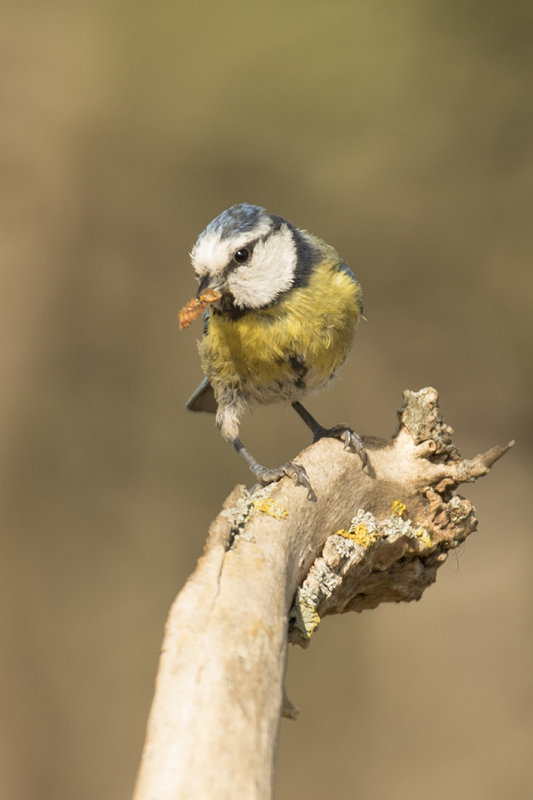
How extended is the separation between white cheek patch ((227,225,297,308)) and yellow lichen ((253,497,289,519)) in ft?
1.47

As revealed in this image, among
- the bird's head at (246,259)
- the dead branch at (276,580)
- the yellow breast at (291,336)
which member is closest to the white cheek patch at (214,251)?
the bird's head at (246,259)

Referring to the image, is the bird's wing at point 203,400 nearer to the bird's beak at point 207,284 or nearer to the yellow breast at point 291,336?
the yellow breast at point 291,336

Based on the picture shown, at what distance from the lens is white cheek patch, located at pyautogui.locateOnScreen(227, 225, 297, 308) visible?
1302 mm

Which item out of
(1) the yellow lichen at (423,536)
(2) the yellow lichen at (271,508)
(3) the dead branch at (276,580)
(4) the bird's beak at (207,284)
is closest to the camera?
(3) the dead branch at (276,580)

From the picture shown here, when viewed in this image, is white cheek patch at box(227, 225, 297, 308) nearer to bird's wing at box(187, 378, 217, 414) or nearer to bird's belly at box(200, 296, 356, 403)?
bird's belly at box(200, 296, 356, 403)

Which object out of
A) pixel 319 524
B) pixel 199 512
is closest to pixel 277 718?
pixel 319 524

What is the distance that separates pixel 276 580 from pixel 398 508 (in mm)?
363

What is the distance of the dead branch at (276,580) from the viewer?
650 mm

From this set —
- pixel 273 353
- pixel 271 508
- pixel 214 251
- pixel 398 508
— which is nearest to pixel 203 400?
pixel 273 353

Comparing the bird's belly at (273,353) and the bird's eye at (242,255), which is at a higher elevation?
the bird's eye at (242,255)

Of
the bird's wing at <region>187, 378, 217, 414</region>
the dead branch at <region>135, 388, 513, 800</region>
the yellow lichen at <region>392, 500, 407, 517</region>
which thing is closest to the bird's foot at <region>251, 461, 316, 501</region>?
the dead branch at <region>135, 388, 513, 800</region>

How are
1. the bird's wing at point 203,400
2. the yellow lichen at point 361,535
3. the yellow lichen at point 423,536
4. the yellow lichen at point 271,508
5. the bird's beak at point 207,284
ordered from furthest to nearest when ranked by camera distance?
the bird's wing at point 203,400 < the bird's beak at point 207,284 < the yellow lichen at point 423,536 < the yellow lichen at point 361,535 < the yellow lichen at point 271,508

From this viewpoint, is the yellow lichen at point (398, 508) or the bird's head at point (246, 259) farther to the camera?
the bird's head at point (246, 259)

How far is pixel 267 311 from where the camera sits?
1.33 meters
